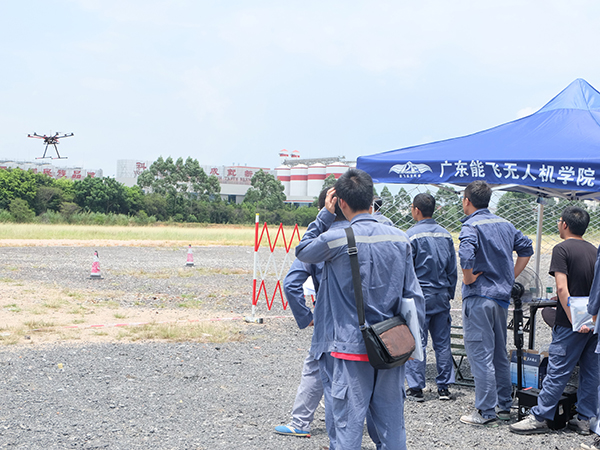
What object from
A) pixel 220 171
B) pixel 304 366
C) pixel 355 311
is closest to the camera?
pixel 355 311

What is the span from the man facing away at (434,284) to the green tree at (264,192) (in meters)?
62.7

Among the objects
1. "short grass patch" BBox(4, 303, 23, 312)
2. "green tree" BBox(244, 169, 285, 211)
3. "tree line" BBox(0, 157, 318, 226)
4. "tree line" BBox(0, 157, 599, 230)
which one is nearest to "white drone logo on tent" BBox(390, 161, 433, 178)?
"short grass patch" BBox(4, 303, 23, 312)

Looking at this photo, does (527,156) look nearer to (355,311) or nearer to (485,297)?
(485,297)

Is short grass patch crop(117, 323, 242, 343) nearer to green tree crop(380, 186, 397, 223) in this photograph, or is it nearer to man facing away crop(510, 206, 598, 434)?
green tree crop(380, 186, 397, 223)

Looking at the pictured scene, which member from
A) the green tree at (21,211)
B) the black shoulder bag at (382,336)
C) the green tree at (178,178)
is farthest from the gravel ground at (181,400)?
the green tree at (178,178)

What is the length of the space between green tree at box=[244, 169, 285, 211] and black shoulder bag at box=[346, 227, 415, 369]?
2562 inches

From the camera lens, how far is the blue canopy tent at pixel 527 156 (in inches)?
195

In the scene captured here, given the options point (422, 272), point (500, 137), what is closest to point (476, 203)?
point (422, 272)

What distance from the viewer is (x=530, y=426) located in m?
4.25

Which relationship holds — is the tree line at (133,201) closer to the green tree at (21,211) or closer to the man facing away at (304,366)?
the green tree at (21,211)

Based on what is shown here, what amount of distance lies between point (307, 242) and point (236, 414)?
2.38 m

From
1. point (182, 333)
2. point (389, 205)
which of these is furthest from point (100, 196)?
point (389, 205)

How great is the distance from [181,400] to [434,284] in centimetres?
260

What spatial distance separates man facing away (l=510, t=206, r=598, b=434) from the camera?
4.16 metres
